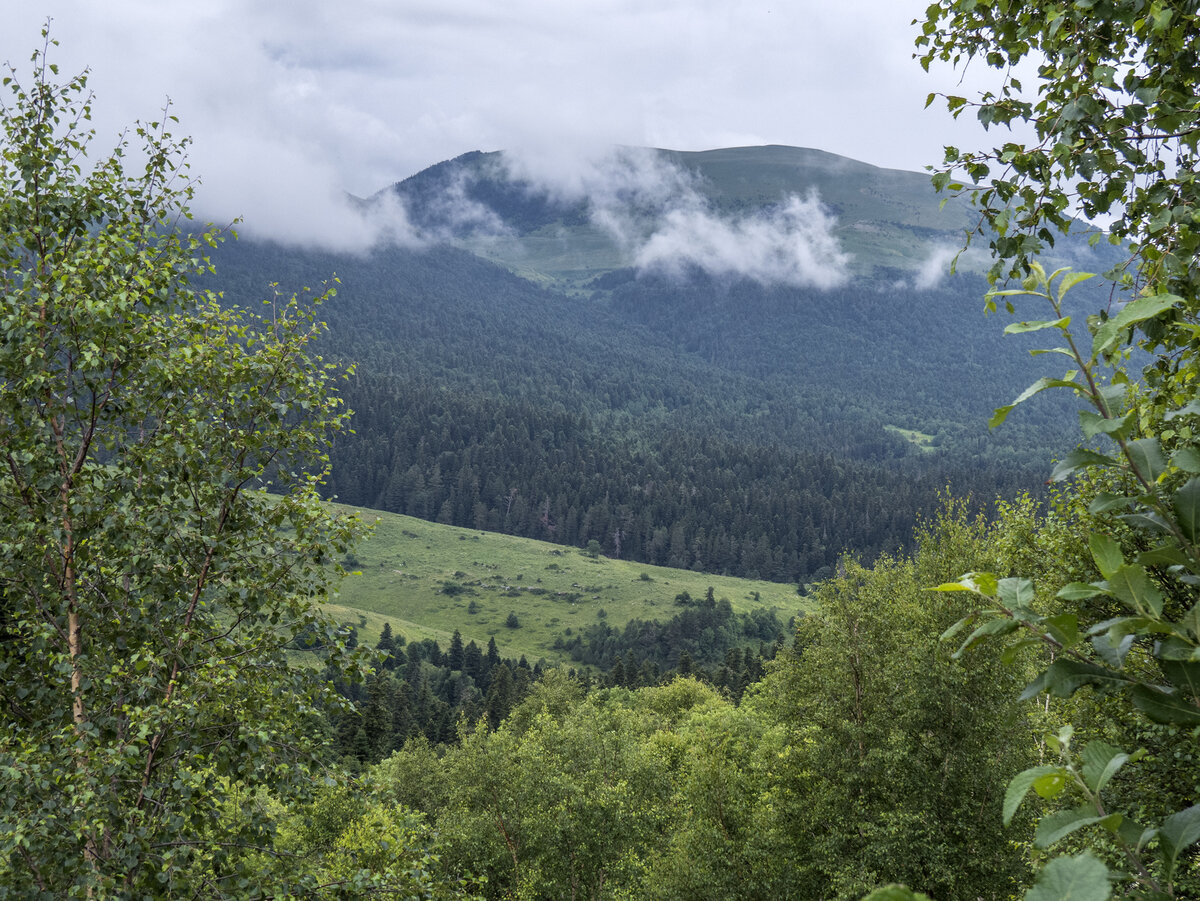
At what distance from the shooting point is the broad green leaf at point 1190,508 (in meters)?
2.50

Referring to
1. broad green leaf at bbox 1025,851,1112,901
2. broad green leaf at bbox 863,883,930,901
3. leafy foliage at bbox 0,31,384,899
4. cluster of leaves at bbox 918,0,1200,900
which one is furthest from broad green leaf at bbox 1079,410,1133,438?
leafy foliage at bbox 0,31,384,899

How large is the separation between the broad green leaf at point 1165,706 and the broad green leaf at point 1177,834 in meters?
0.26

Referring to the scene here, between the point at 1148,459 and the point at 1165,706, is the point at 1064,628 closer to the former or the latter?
the point at 1165,706

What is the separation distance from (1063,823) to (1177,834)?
30 centimetres

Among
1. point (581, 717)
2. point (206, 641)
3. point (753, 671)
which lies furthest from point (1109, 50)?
point (753, 671)

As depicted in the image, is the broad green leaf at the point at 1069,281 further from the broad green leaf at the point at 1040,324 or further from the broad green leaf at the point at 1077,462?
the broad green leaf at the point at 1077,462

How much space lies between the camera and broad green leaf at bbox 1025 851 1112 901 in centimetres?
171

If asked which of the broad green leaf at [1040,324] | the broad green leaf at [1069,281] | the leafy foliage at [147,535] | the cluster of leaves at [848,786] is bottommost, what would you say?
the cluster of leaves at [848,786]

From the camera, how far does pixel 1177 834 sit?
224 centimetres

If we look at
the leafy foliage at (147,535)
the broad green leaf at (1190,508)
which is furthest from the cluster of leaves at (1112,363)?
the leafy foliage at (147,535)

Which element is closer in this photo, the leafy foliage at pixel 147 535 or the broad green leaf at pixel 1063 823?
the broad green leaf at pixel 1063 823

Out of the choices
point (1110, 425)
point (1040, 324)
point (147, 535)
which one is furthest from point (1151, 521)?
point (147, 535)

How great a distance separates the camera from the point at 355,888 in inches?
370

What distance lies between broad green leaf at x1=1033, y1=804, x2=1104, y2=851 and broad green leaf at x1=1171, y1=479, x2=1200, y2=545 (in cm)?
95
